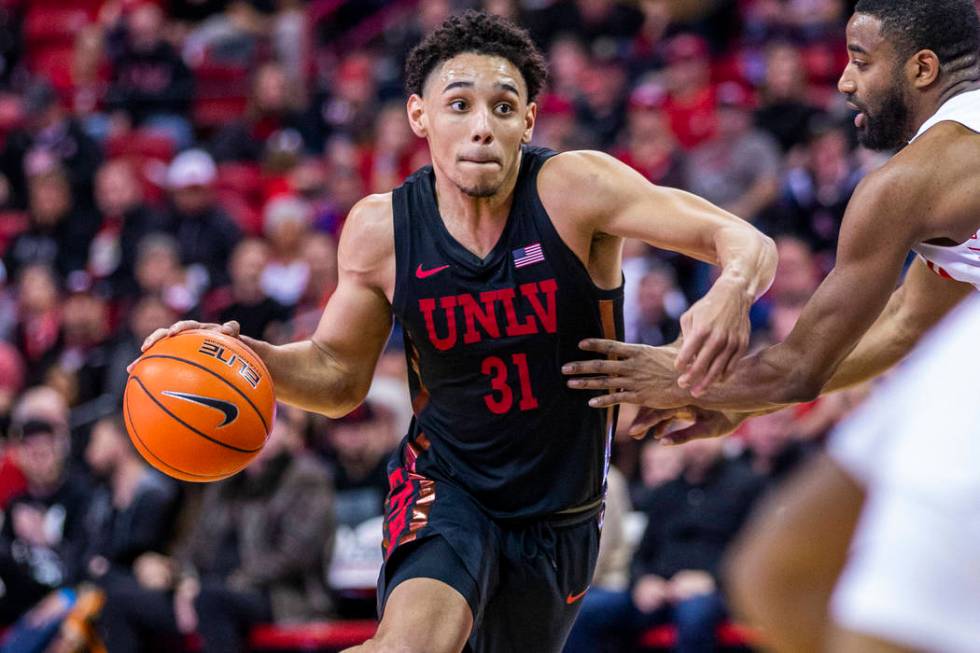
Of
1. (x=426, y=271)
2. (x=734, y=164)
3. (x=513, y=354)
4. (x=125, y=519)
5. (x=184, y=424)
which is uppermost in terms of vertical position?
(x=426, y=271)

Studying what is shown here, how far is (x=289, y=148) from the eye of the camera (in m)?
13.7

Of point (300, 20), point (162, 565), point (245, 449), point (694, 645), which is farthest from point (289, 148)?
point (245, 449)

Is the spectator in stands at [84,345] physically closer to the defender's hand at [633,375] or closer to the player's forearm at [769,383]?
the defender's hand at [633,375]

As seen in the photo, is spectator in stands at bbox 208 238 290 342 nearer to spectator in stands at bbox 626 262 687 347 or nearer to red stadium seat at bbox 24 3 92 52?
spectator in stands at bbox 626 262 687 347

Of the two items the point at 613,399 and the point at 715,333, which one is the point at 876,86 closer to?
the point at 715,333

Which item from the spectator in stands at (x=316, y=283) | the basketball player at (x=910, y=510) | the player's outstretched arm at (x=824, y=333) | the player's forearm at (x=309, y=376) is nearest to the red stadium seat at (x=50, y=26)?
the spectator in stands at (x=316, y=283)

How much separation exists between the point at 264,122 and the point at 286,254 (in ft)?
10.9

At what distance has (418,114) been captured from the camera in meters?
4.70

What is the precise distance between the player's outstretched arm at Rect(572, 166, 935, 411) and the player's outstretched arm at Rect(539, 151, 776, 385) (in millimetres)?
210

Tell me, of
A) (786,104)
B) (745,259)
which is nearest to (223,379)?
(745,259)

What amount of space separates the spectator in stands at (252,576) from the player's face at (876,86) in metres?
4.73

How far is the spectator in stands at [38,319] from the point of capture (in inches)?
452

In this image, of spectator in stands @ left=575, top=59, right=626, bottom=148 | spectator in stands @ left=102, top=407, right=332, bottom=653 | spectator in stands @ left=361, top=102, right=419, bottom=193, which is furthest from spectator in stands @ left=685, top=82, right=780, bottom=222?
spectator in stands @ left=102, top=407, right=332, bottom=653

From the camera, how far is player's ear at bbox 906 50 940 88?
4055 mm
